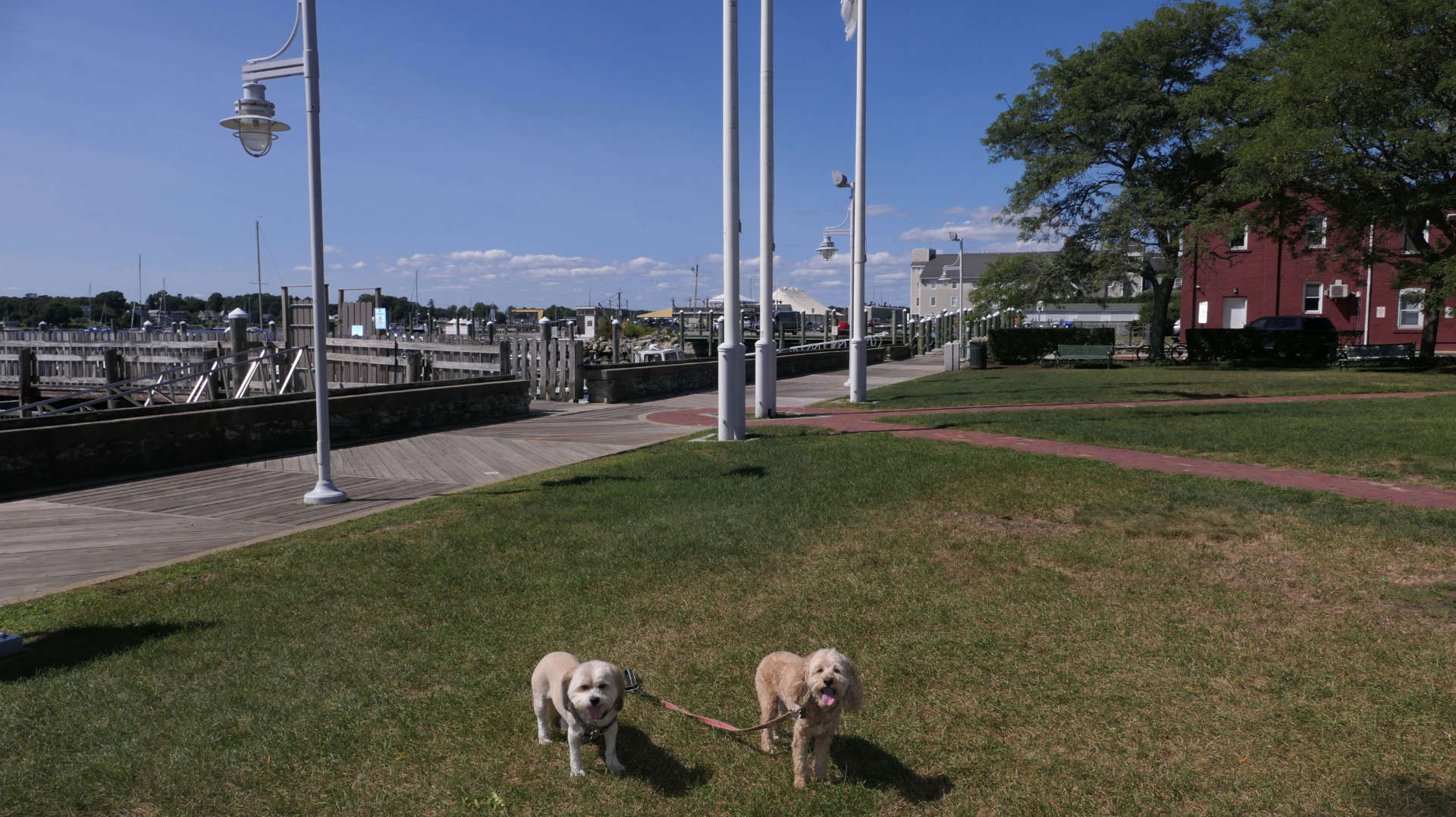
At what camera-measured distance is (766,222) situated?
14562mm

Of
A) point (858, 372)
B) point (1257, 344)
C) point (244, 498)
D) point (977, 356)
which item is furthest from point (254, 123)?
point (1257, 344)

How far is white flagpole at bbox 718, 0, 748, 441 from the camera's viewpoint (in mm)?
12000

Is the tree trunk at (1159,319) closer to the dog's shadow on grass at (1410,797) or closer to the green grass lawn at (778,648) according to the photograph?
the green grass lawn at (778,648)

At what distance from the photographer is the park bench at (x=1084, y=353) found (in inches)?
1243

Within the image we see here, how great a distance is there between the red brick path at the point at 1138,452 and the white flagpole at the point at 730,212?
1.93 m

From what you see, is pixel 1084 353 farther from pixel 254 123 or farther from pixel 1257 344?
pixel 254 123

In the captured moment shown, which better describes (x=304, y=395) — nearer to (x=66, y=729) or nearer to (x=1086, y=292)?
(x=66, y=729)

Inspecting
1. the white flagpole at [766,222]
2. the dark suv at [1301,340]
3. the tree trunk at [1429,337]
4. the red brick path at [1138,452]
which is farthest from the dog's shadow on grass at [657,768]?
the dark suv at [1301,340]

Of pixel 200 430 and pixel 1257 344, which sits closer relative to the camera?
pixel 200 430

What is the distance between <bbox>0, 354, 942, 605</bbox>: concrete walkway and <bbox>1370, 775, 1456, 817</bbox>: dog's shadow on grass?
21.9 ft

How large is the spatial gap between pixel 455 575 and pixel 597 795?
2.91m

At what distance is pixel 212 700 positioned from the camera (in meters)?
4.09

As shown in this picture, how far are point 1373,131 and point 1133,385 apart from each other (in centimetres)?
1056

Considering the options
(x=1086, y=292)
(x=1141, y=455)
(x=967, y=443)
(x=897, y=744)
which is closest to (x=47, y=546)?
(x=897, y=744)
